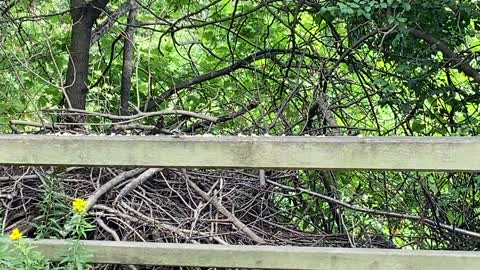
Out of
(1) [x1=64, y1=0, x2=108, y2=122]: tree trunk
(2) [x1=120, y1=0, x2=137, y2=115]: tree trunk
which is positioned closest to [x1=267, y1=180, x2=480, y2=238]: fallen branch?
(1) [x1=64, y1=0, x2=108, y2=122]: tree trunk

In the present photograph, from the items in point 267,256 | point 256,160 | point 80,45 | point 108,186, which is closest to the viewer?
point 256,160

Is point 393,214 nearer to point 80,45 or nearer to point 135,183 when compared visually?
point 135,183

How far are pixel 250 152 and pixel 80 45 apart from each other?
8.35 feet

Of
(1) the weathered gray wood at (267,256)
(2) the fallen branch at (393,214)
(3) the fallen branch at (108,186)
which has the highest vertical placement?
(3) the fallen branch at (108,186)

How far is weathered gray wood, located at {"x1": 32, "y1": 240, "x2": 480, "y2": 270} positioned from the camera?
210 cm

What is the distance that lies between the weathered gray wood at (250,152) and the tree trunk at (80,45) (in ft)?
7.05

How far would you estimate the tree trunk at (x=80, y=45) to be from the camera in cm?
424

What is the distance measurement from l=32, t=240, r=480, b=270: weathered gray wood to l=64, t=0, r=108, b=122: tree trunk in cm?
216

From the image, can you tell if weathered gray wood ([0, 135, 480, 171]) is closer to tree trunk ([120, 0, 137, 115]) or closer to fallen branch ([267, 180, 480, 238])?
fallen branch ([267, 180, 480, 238])

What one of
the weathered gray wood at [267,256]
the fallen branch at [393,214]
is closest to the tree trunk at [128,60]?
the fallen branch at [393,214]

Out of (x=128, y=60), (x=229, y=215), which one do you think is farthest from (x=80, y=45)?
(x=229, y=215)

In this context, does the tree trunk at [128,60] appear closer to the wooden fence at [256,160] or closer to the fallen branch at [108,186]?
the fallen branch at [108,186]

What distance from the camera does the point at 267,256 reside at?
2158 mm

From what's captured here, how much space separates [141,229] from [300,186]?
3.19 feet
